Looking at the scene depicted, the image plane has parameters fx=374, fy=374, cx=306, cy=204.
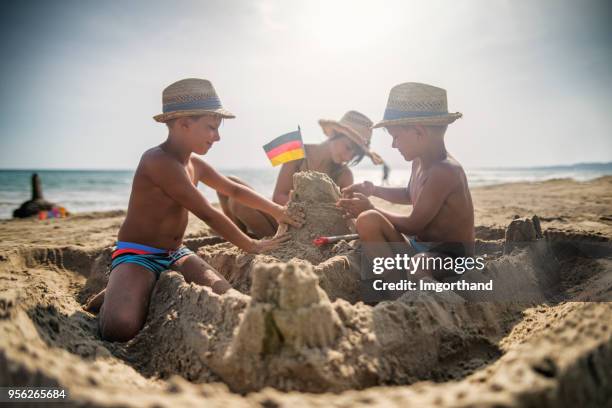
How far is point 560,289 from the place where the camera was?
2.92m

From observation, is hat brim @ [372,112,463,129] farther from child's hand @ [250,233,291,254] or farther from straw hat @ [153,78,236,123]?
straw hat @ [153,78,236,123]

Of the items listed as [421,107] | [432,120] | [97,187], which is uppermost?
[421,107]

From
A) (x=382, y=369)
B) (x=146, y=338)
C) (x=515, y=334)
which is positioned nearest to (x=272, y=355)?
(x=382, y=369)

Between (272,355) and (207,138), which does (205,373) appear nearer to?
(272,355)

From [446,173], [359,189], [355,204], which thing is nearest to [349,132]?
[359,189]

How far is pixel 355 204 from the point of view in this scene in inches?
120

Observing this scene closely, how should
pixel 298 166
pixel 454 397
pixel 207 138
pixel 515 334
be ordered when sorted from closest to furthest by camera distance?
pixel 454 397
pixel 515 334
pixel 207 138
pixel 298 166

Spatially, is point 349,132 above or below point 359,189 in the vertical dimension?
above

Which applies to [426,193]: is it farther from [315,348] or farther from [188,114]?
[188,114]

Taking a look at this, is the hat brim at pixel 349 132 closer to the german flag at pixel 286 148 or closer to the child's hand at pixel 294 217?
the german flag at pixel 286 148

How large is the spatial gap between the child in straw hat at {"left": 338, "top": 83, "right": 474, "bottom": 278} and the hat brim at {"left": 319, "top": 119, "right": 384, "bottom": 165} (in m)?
1.35

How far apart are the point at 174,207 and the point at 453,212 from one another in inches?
81.4

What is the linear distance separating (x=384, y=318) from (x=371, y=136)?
3.11 meters

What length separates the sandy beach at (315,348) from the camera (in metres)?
1.14
